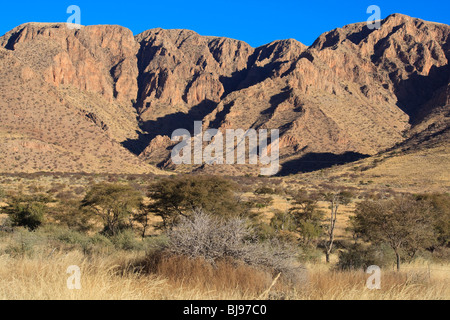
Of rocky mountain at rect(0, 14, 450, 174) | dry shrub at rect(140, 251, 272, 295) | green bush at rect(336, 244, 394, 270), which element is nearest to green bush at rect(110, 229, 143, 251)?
dry shrub at rect(140, 251, 272, 295)

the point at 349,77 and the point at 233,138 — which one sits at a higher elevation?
the point at 349,77

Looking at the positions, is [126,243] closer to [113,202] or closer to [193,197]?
[193,197]

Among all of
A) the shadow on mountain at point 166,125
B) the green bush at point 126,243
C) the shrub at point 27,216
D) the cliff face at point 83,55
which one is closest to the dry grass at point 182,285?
the green bush at point 126,243

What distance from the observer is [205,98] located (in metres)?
171

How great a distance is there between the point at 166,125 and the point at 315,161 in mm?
72637

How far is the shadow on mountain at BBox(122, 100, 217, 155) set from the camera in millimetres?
128750

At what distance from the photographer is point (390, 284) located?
5727mm

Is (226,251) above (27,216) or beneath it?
above

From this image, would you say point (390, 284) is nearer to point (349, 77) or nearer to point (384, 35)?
point (349, 77)

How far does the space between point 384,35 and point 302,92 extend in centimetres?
8452

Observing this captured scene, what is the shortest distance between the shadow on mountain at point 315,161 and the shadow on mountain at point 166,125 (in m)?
53.7

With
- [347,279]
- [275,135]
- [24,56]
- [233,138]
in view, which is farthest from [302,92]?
[347,279]

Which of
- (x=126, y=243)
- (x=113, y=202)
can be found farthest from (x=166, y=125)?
(x=126, y=243)

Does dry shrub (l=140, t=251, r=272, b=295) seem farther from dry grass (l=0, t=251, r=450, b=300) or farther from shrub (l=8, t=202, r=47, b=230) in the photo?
shrub (l=8, t=202, r=47, b=230)
